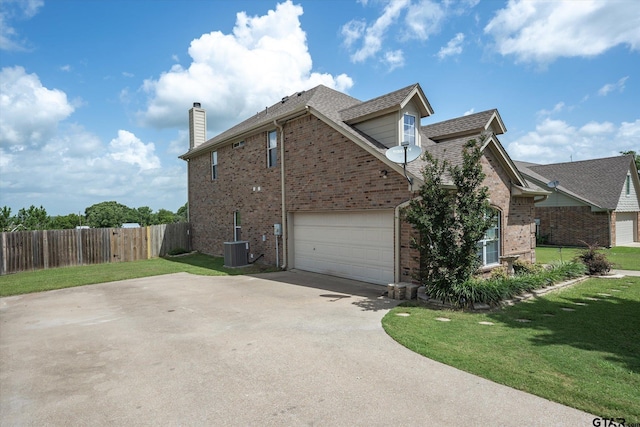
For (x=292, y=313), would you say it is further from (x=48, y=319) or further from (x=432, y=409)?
(x=48, y=319)

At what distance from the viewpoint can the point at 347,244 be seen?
11664 mm

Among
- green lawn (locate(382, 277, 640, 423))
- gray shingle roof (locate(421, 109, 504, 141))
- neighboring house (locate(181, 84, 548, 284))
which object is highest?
gray shingle roof (locate(421, 109, 504, 141))

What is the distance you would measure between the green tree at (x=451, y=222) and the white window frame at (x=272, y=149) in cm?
767

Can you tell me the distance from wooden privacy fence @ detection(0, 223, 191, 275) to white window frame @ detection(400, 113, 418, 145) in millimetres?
15291

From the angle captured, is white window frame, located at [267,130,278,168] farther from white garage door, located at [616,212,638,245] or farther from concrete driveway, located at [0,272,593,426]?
white garage door, located at [616,212,638,245]

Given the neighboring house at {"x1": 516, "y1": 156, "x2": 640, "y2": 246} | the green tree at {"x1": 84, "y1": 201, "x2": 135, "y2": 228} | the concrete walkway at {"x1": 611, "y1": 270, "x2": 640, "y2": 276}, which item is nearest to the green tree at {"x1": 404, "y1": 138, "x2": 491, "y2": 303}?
the concrete walkway at {"x1": 611, "y1": 270, "x2": 640, "y2": 276}

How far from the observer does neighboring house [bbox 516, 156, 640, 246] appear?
22750 mm

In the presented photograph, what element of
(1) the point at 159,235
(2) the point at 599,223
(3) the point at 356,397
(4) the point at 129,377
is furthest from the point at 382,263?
(2) the point at 599,223

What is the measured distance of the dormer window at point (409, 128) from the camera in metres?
11.1

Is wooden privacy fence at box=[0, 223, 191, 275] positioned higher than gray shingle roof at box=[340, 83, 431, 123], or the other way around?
gray shingle roof at box=[340, 83, 431, 123]

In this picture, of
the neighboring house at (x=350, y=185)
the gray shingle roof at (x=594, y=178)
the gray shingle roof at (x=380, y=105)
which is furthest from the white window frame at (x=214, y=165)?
the gray shingle roof at (x=594, y=178)

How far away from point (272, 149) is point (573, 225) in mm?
21921

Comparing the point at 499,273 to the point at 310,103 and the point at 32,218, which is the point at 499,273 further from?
the point at 32,218

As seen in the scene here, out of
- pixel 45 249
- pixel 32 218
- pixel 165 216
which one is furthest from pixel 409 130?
pixel 165 216
